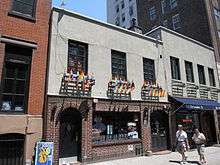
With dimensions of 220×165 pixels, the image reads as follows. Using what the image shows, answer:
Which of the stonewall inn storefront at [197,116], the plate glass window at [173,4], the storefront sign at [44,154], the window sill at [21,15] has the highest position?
the plate glass window at [173,4]

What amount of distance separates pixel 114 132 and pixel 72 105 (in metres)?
3.19

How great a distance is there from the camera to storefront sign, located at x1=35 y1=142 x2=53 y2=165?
957 centimetres

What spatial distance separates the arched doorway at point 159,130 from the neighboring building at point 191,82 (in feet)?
1.59

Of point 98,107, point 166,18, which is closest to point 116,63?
point 98,107

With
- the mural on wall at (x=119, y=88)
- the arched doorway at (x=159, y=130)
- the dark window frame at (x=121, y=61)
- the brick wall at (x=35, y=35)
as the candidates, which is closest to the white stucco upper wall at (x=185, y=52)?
the arched doorway at (x=159, y=130)

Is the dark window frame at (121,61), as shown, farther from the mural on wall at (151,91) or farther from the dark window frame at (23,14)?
the dark window frame at (23,14)

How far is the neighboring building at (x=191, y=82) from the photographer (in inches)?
643

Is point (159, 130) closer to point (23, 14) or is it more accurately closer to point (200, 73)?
point (200, 73)

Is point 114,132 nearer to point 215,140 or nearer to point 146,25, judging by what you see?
point 215,140

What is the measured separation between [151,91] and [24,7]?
895 centimetres

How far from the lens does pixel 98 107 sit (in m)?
12.2

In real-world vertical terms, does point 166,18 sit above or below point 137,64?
above

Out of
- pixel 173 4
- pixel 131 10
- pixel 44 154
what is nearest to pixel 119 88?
pixel 44 154

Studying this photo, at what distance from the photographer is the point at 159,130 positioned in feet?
49.8
